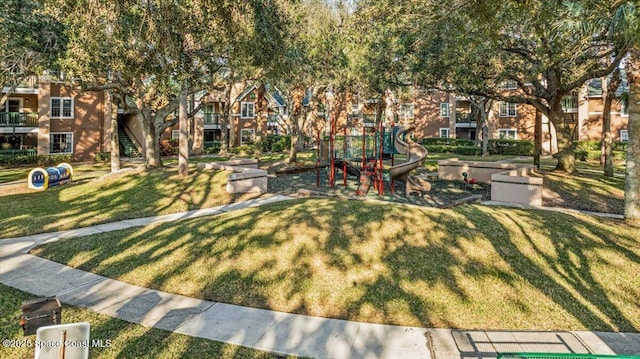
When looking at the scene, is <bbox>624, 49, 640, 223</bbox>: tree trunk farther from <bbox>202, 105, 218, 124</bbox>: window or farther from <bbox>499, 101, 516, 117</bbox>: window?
<bbox>202, 105, 218, 124</bbox>: window

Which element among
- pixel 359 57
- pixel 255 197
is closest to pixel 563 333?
pixel 255 197

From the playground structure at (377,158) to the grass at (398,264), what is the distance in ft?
18.7

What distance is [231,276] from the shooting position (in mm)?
8188

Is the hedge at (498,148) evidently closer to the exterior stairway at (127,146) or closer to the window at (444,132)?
the window at (444,132)

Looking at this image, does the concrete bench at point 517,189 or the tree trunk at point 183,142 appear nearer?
the concrete bench at point 517,189

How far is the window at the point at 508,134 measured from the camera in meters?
44.3

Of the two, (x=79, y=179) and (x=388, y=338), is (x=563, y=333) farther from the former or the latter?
Answer: (x=79, y=179)

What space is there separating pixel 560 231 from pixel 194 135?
1399 inches

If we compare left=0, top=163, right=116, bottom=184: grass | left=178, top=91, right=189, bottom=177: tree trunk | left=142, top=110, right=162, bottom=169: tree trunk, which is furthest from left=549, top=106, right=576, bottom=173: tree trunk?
left=0, top=163, right=116, bottom=184: grass

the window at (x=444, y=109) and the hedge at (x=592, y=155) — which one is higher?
the window at (x=444, y=109)

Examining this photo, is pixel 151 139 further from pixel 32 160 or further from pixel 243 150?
pixel 243 150

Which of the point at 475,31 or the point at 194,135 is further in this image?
the point at 194,135

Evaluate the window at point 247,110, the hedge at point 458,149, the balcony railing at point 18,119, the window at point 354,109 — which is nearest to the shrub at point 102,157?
the balcony railing at point 18,119

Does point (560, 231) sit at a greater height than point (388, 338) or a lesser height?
greater
